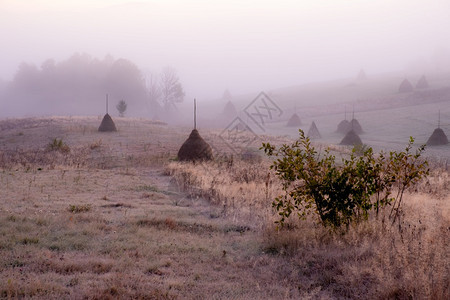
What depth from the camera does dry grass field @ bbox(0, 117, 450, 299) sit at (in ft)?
13.8

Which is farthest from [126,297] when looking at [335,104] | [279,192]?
[335,104]

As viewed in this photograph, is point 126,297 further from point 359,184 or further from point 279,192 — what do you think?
point 279,192

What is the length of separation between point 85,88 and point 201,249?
82596mm

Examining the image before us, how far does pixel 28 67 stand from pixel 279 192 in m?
91.8

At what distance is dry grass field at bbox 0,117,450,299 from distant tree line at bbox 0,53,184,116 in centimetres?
7027

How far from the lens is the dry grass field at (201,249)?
4.20 metres

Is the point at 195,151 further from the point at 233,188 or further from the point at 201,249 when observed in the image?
the point at 201,249

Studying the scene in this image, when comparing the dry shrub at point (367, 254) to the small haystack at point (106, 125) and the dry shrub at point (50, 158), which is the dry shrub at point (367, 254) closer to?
the dry shrub at point (50, 158)

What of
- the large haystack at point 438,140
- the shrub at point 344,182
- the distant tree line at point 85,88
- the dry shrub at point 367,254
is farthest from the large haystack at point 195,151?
the distant tree line at point 85,88

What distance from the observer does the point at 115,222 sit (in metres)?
7.16

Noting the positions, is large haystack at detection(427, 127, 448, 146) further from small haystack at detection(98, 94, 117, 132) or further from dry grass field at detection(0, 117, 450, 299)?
small haystack at detection(98, 94, 117, 132)

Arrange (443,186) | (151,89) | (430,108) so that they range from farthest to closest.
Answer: (151,89)
(430,108)
(443,186)

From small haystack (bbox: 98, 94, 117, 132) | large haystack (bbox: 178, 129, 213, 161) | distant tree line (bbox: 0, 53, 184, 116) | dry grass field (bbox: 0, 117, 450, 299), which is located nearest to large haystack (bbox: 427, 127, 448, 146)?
large haystack (bbox: 178, 129, 213, 161)

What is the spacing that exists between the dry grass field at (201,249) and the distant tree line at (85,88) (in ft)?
231
